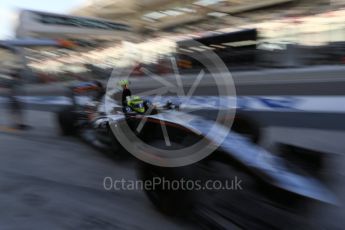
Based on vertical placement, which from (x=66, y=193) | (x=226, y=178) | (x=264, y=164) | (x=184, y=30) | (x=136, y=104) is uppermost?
(x=184, y=30)

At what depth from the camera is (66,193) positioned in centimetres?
331

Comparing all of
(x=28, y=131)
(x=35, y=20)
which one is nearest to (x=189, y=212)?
(x=28, y=131)

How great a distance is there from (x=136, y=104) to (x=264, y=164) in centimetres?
172

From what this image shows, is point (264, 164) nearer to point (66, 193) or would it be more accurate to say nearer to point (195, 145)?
point (195, 145)

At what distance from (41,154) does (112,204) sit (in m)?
2.06

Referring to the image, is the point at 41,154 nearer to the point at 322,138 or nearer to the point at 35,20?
the point at 322,138

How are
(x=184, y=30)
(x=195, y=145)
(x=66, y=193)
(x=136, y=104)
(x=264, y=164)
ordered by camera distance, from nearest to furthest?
(x=264, y=164)
(x=195, y=145)
(x=66, y=193)
(x=136, y=104)
(x=184, y=30)

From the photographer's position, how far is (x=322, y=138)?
4.61 m

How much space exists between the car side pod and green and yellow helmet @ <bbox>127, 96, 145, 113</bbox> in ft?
2.76

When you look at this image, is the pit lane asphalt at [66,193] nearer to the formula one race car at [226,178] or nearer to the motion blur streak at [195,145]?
the motion blur streak at [195,145]

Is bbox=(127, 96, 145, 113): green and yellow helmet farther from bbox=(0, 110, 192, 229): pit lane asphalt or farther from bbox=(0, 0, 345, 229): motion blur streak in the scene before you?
bbox=(0, 110, 192, 229): pit lane asphalt

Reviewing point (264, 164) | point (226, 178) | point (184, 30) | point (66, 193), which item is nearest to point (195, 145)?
point (226, 178)

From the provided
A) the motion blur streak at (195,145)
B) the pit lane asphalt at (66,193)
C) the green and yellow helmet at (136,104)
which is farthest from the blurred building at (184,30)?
the green and yellow helmet at (136,104)

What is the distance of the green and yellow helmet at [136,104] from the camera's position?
12.9 ft
